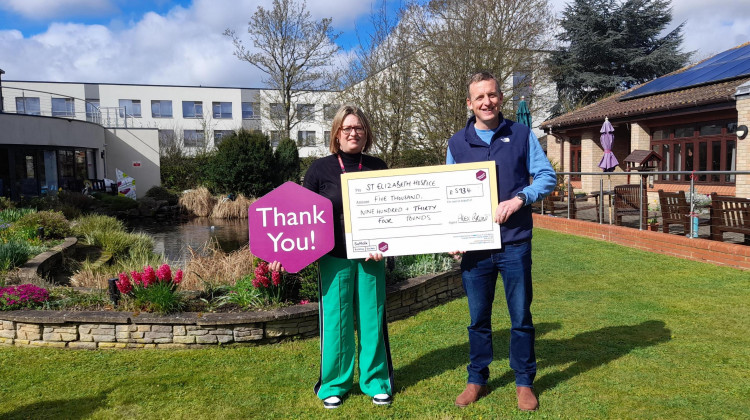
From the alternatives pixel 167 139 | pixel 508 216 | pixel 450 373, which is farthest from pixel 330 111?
pixel 508 216

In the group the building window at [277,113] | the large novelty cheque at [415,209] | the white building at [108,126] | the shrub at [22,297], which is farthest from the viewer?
the building window at [277,113]

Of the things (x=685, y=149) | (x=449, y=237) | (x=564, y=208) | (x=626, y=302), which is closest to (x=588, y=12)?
(x=685, y=149)

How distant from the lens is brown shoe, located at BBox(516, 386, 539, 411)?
3182 mm

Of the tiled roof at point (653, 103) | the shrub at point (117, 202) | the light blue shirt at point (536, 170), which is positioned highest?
the tiled roof at point (653, 103)

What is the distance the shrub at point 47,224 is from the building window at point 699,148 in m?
15.6

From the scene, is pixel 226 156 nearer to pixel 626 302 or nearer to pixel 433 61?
pixel 433 61

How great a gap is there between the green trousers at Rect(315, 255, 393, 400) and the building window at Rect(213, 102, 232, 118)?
46.2 metres

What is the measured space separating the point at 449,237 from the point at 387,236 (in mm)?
372

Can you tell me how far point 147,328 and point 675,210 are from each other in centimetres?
802

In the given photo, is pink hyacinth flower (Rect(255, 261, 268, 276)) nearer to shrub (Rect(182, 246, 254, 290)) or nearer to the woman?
shrub (Rect(182, 246, 254, 290))

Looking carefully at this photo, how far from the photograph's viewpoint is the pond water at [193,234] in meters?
11.1

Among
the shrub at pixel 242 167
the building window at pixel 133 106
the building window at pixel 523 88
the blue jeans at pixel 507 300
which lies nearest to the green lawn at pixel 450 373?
the blue jeans at pixel 507 300

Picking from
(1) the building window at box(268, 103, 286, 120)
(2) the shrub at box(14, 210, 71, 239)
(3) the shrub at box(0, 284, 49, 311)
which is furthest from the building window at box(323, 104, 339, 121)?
(3) the shrub at box(0, 284, 49, 311)

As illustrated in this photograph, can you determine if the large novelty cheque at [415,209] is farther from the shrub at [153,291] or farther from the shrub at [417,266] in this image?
the shrub at [417,266]
